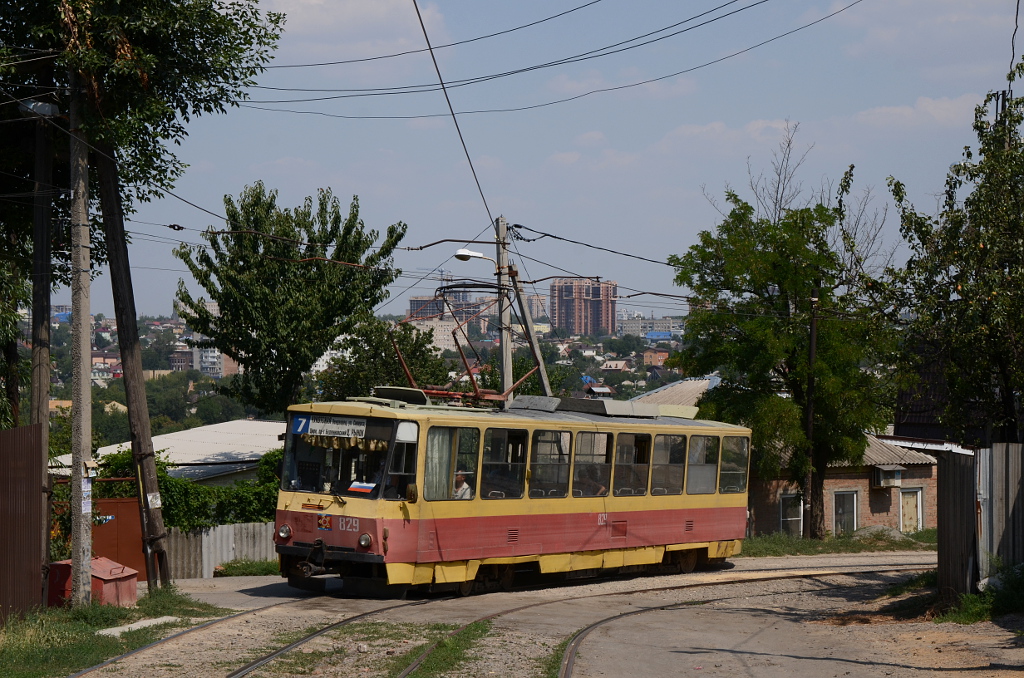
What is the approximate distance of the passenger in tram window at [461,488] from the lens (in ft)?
55.4

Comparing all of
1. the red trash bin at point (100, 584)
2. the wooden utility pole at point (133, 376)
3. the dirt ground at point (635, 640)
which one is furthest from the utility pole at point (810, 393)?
the red trash bin at point (100, 584)

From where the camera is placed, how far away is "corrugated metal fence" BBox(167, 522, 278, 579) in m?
23.5

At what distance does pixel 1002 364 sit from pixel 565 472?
720 centimetres

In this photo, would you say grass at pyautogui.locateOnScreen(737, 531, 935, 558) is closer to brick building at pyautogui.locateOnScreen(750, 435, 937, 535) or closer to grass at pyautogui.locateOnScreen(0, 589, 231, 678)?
brick building at pyautogui.locateOnScreen(750, 435, 937, 535)

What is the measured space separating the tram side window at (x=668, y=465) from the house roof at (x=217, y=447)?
13.7m

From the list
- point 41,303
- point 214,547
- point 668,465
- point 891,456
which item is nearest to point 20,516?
point 41,303

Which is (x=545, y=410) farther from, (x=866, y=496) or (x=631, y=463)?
(x=866, y=496)

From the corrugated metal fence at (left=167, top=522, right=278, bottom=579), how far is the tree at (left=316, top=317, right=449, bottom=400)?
371 inches

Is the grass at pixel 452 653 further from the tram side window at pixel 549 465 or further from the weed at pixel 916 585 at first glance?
the weed at pixel 916 585

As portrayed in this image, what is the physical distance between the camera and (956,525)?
14719 mm

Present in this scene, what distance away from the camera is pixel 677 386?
5938 cm

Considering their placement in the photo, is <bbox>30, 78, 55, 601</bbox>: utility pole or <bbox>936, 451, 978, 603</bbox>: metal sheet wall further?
<bbox>30, 78, 55, 601</bbox>: utility pole

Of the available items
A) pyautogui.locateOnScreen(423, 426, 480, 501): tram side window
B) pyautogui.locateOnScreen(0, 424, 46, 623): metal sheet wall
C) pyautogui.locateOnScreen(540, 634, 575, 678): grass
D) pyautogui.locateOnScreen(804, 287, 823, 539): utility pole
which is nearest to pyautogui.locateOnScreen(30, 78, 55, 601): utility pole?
pyautogui.locateOnScreen(0, 424, 46, 623): metal sheet wall

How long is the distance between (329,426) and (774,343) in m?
17.0
